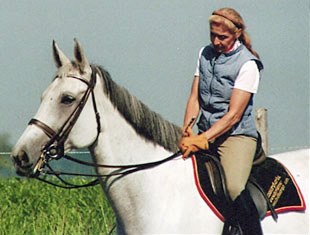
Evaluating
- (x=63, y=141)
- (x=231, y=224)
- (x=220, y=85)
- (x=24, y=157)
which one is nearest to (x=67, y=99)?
(x=63, y=141)

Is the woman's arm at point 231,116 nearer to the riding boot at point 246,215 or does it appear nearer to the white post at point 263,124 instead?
the riding boot at point 246,215

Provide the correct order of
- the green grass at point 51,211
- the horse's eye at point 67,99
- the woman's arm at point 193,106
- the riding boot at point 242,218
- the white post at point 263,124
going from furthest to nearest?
the white post at point 263,124 < the green grass at point 51,211 < the woman's arm at point 193,106 < the riding boot at point 242,218 < the horse's eye at point 67,99

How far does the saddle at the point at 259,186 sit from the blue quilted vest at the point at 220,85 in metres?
0.23

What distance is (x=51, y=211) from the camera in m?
12.7

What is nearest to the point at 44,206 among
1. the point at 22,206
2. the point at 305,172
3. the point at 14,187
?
the point at 22,206

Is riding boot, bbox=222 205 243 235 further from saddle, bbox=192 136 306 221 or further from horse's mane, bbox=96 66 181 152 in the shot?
horse's mane, bbox=96 66 181 152

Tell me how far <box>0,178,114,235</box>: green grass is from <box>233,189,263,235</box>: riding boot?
5123mm

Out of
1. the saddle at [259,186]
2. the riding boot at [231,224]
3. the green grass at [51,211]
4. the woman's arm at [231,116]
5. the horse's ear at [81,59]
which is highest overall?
the horse's ear at [81,59]

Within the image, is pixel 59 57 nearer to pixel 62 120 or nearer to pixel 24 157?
pixel 62 120

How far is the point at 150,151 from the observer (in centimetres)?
665

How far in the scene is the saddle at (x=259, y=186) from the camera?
647 centimetres

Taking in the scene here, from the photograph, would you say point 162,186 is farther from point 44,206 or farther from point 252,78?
point 44,206

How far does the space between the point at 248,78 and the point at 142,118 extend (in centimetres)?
76

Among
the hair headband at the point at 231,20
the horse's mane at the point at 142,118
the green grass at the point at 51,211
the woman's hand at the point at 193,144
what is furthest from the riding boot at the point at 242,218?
the green grass at the point at 51,211
